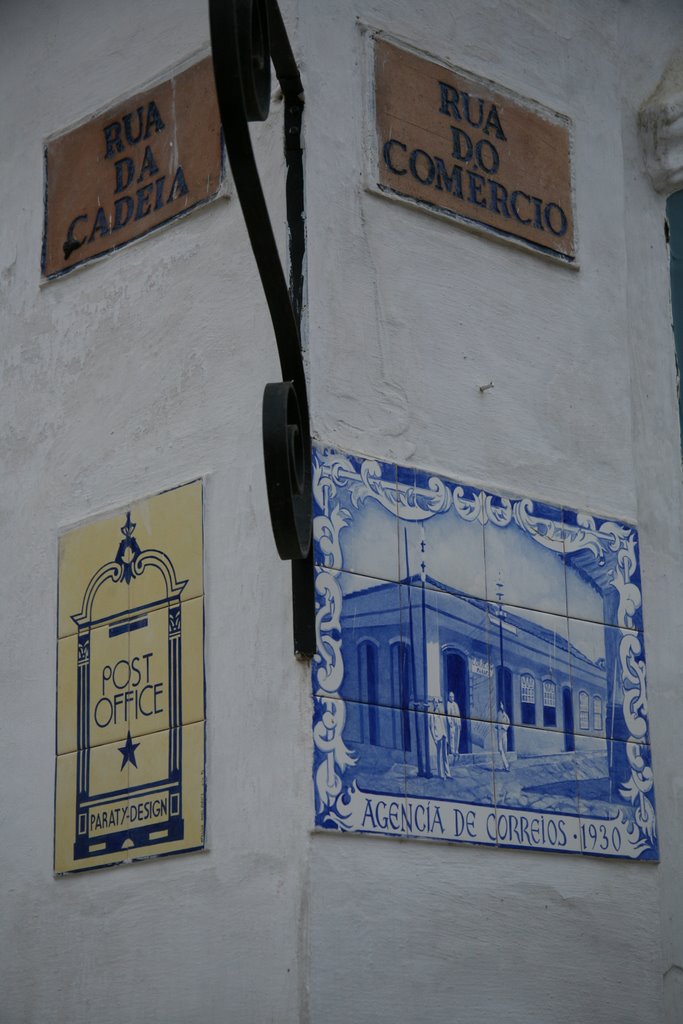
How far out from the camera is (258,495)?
439cm

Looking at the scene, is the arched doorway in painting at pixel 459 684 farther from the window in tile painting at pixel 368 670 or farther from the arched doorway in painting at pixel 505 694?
the window in tile painting at pixel 368 670

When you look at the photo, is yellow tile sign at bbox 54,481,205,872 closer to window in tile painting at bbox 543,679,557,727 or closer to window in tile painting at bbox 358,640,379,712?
window in tile painting at bbox 358,640,379,712

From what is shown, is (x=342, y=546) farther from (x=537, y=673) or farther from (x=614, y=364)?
(x=614, y=364)

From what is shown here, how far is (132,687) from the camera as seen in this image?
4570mm

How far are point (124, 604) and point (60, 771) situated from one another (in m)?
0.51

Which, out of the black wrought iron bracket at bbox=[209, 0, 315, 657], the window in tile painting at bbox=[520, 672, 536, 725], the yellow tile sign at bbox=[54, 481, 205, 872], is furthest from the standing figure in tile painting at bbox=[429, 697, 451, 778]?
the yellow tile sign at bbox=[54, 481, 205, 872]

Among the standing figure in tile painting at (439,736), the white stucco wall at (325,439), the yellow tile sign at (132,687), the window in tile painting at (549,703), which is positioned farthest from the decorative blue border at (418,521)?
the yellow tile sign at (132,687)

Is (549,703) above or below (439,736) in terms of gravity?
above

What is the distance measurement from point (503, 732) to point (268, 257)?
147 cm

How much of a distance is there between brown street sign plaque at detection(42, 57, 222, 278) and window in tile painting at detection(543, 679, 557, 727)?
1670mm

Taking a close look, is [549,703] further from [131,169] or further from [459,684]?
[131,169]

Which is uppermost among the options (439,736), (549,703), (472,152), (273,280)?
(472,152)

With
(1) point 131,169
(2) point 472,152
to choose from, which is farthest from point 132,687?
A: (2) point 472,152

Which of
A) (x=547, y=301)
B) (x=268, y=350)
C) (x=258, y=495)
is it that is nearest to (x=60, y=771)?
(x=258, y=495)
